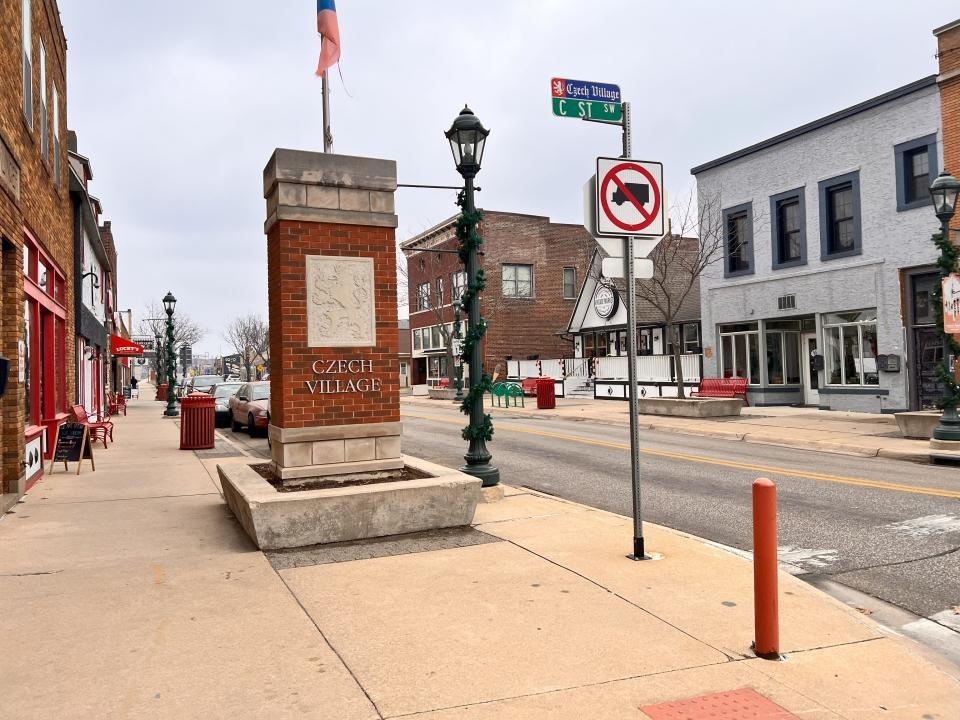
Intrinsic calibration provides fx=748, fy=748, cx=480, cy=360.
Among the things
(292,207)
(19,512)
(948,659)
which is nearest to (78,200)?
(19,512)

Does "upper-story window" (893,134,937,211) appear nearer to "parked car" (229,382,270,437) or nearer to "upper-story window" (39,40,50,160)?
"parked car" (229,382,270,437)

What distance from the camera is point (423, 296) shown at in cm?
5288

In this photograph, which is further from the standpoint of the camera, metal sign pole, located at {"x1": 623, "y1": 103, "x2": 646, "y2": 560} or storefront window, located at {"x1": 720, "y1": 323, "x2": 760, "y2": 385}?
storefront window, located at {"x1": 720, "y1": 323, "x2": 760, "y2": 385}

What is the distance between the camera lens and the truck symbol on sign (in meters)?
5.91

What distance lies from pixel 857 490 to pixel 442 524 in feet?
18.9

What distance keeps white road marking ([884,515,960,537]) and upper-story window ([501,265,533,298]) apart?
36923 mm

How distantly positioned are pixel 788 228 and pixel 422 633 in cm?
2283

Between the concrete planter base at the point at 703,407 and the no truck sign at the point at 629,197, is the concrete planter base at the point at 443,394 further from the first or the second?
the no truck sign at the point at 629,197

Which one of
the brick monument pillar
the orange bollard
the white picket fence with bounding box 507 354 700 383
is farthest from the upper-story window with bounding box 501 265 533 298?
the orange bollard

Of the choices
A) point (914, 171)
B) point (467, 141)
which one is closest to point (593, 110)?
point (467, 141)

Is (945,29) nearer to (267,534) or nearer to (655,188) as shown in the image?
(655,188)

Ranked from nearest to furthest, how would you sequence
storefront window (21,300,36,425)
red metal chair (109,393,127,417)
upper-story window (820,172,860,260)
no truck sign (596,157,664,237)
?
no truck sign (596,157,664,237), storefront window (21,300,36,425), upper-story window (820,172,860,260), red metal chair (109,393,127,417)

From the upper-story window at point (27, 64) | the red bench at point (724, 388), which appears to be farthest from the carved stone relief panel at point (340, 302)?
the red bench at point (724, 388)

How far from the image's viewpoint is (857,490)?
9602 millimetres
